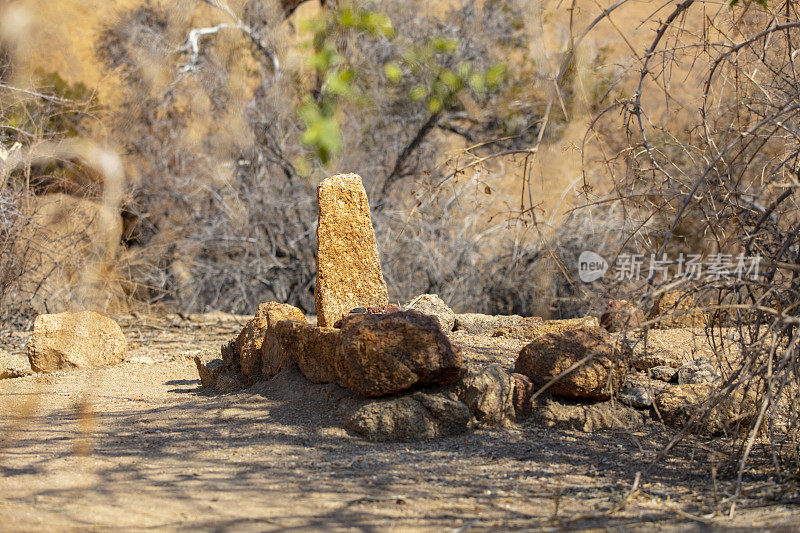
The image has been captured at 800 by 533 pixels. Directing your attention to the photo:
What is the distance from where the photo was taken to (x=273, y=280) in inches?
421

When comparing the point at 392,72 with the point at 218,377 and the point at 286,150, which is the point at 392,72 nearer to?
the point at 286,150

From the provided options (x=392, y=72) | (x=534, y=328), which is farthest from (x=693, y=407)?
(x=392, y=72)

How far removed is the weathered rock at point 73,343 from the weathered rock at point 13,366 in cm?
14

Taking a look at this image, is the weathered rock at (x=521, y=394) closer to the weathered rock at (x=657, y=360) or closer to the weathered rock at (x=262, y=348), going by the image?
the weathered rock at (x=657, y=360)

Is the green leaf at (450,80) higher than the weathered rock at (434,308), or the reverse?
the green leaf at (450,80)

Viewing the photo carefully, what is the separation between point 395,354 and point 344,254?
1.39m

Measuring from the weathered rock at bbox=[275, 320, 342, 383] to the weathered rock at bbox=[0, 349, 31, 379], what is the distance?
107 inches

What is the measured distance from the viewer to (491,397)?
437cm

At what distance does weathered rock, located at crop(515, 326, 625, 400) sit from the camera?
14.3ft

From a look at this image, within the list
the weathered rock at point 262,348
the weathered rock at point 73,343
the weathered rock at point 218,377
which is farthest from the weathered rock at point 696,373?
the weathered rock at point 73,343

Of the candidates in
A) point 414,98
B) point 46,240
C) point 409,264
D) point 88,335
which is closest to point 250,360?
point 88,335

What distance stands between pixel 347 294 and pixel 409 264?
4740mm

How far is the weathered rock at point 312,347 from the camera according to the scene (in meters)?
4.71

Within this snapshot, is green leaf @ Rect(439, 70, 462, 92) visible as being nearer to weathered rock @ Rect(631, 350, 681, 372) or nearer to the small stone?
the small stone
